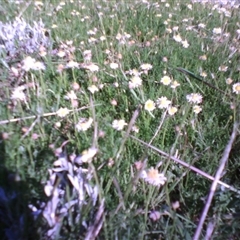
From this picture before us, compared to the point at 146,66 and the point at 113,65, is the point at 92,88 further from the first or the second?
the point at 146,66

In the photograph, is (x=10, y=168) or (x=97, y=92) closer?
(x=10, y=168)

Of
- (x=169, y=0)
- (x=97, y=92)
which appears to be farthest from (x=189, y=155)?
(x=169, y=0)

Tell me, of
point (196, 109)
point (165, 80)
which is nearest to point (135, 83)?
point (165, 80)

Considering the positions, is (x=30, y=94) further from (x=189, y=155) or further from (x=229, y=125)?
(x=229, y=125)

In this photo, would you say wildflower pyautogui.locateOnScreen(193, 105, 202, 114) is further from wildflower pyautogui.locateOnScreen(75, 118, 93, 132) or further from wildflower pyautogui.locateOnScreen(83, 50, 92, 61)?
wildflower pyautogui.locateOnScreen(83, 50, 92, 61)

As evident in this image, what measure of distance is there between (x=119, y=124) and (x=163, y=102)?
28 cm

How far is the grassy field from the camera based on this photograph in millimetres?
1109

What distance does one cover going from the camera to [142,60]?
2.05 meters

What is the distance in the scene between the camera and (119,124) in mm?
1448

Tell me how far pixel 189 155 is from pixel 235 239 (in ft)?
1.30

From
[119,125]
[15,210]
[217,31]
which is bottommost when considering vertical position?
[15,210]

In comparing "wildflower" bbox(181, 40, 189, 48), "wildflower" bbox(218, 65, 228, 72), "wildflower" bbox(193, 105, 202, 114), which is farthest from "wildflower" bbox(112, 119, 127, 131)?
"wildflower" bbox(181, 40, 189, 48)

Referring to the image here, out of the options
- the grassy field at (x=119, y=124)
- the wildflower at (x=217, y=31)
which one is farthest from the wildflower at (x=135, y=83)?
the wildflower at (x=217, y=31)

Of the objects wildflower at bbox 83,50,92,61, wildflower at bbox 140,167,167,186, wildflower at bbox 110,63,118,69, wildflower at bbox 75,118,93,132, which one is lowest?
wildflower at bbox 140,167,167,186
